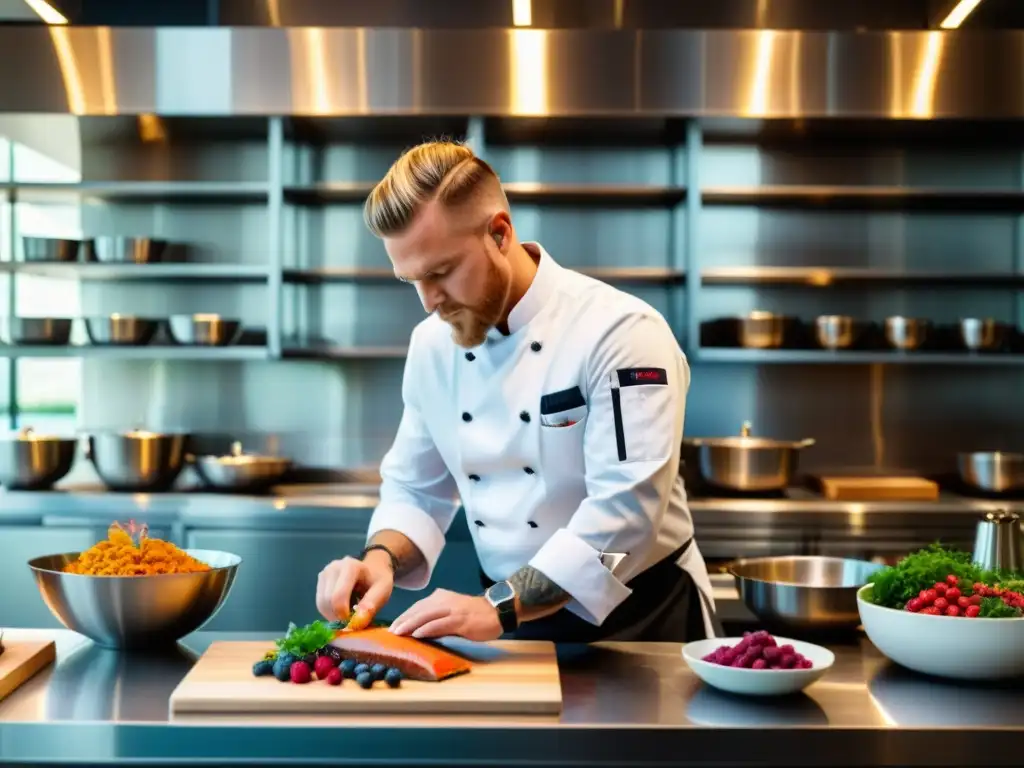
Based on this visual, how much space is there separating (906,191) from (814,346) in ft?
2.27

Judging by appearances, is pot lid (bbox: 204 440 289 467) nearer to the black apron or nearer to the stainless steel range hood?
the stainless steel range hood

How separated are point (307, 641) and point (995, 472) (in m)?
3.06

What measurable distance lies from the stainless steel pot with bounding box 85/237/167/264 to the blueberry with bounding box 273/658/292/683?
112 inches

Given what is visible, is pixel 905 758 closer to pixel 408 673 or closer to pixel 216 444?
pixel 408 673

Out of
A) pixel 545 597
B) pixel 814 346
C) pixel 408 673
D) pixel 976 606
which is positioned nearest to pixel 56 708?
pixel 408 673

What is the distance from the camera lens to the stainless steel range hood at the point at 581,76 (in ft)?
13.3

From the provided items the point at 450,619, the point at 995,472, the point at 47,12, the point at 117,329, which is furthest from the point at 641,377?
the point at 47,12

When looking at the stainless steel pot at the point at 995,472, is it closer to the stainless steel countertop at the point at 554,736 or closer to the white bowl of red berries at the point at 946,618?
the white bowl of red berries at the point at 946,618

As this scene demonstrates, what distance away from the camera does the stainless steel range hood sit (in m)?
4.04

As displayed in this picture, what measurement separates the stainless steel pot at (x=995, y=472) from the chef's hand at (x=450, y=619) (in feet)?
9.11

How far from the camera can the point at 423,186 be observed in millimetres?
1931

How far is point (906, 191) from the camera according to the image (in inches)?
159

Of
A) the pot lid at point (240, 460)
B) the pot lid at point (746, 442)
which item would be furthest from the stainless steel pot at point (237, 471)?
the pot lid at point (746, 442)

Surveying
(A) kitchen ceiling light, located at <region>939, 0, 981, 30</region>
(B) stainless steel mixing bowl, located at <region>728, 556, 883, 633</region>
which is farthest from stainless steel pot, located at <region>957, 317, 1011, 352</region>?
(B) stainless steel mixing bowl, located at <region>728, 556, 883, 633</region>
